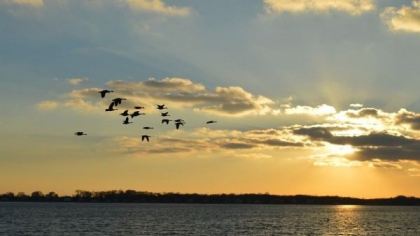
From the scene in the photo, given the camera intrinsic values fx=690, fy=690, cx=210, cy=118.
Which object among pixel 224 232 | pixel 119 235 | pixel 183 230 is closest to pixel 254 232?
pixel 224 232

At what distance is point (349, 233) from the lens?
107312 millimetres

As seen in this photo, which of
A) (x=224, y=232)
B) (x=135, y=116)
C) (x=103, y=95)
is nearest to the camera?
(x=103, y=95)

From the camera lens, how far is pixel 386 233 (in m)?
110

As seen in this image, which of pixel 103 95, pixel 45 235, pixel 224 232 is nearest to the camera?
pixel 103 95

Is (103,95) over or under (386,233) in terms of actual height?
over

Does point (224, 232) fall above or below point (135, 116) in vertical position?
below

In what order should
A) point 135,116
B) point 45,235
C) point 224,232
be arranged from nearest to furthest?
point 135,116 < point 45,235 < point 224,232

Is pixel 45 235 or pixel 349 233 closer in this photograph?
pixel 45 235

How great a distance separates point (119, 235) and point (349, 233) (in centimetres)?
3603

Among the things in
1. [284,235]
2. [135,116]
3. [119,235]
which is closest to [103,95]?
[135,116]

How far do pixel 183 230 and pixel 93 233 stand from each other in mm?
15231

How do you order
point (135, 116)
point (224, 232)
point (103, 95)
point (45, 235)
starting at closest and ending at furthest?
point (103, 95), point (135, 116), point (45, 235), point (224, 232)

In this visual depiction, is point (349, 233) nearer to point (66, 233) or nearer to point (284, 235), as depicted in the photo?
point (284, 235)

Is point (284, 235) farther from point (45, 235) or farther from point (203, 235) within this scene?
point (45, 235)
